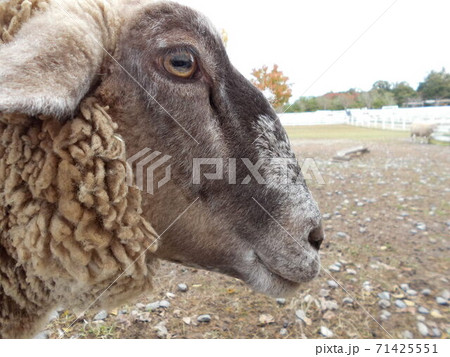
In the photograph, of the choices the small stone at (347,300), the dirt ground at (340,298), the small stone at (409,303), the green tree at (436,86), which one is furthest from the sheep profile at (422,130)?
the small stone at (347,300)

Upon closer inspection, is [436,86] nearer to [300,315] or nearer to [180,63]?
[300,315]

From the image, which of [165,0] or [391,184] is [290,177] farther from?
[391,184]

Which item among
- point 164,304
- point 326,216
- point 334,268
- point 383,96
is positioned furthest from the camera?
point 383,96

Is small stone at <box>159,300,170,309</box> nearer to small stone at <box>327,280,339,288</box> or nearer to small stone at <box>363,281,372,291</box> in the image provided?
small stone at <box>327,280,339,288</box>

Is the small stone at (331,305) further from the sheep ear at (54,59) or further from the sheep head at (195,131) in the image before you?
the sheep ear at (54,59)

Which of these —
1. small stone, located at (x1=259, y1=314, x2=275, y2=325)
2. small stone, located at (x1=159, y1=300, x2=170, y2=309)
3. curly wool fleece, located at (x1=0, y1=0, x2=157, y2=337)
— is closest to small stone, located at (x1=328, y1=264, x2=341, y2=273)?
small stone, located at (x1=259, y1=314, x2=275, y2=325)

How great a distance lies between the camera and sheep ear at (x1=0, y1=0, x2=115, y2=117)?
1.18 m

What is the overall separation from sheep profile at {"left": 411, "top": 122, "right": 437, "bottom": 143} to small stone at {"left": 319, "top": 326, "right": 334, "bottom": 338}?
17799 mm

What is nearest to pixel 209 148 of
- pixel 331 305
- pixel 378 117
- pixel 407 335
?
pixel 331 305

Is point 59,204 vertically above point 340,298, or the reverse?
point 59,204

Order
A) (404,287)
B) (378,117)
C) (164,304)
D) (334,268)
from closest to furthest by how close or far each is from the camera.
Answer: (164,304)
(404,287)
(334,268)
(378,117)

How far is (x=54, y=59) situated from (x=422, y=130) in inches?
796

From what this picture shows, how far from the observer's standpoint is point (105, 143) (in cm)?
153

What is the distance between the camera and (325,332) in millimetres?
2936
